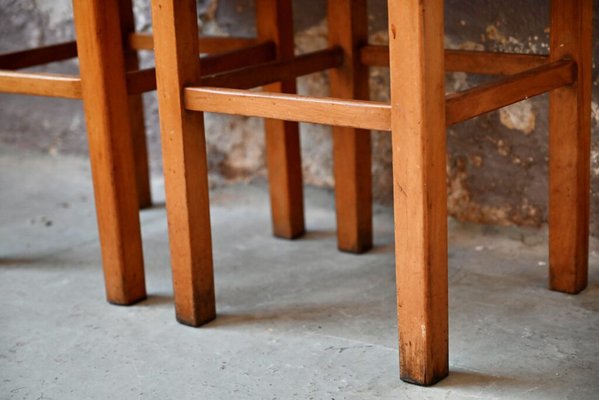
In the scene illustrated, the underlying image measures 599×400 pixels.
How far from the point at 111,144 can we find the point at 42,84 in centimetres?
21

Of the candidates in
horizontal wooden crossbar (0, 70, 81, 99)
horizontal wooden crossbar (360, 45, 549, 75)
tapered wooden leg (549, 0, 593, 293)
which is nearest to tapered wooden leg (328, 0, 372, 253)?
horizontal wooden crossbar (360, 45, 549, 75)

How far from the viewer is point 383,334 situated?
192 cm

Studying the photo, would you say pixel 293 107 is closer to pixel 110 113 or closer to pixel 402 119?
pixel 402 119

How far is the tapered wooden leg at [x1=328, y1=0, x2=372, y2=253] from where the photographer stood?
7.57ft

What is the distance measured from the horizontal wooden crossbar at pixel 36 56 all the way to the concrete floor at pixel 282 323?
1.52 feet

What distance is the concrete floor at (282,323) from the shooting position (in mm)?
1729

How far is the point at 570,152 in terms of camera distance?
2020 millimetres

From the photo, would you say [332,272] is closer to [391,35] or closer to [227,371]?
Result: [227,371]

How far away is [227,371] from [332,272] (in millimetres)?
554

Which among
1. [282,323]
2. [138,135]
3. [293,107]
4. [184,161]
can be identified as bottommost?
[282,323]

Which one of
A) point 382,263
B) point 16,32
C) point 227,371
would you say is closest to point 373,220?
point 382,263

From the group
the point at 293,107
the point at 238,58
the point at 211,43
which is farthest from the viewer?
the point at 211,43

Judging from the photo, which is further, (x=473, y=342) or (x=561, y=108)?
(x=561, y=108)

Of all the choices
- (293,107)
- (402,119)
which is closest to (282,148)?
(293,107)
